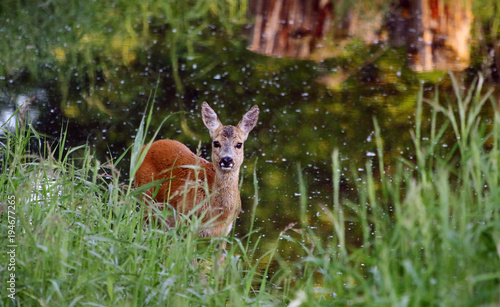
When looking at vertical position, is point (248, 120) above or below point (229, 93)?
below

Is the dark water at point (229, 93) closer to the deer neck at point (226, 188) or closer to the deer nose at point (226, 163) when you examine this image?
the deer neck at point (226, 188)

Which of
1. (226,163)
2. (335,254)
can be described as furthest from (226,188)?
(335,254)

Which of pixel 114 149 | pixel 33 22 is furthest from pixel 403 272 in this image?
Result: pixel 33 22

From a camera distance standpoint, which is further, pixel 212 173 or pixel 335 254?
pixel 212 173

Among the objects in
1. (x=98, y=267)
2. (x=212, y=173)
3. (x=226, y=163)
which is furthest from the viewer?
(x=212, y=173)

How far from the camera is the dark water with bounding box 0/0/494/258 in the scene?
6.07 m

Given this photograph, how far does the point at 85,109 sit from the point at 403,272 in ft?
16.0

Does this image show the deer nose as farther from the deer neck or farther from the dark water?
the dark water

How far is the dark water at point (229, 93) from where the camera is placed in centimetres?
607

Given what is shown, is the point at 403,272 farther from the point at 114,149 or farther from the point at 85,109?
the point at 85,109

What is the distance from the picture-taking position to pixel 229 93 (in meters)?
7.77

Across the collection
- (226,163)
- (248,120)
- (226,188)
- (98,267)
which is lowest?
(98,267)

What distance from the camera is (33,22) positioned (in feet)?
31.4

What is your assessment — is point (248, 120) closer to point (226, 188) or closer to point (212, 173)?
point (212, 173)
